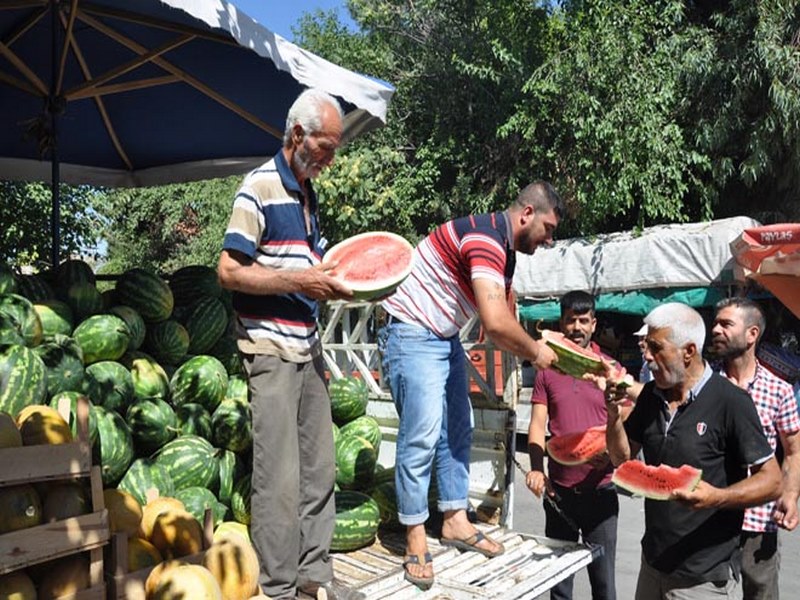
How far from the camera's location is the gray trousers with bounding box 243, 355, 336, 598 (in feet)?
10.1

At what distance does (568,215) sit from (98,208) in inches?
532

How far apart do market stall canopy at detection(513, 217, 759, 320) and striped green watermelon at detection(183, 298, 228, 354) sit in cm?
715

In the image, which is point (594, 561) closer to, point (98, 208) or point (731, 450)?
point (731, 450)

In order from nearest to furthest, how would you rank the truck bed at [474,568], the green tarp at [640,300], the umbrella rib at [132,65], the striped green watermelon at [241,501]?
the truck bed at [474,568]
the striped green watermelon at [241,501]
the umbrella rib at [132,65]
the green tarp at [640,300]

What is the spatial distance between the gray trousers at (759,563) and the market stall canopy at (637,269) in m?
7.40

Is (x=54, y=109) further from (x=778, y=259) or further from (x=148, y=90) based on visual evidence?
(x=778, y=259)

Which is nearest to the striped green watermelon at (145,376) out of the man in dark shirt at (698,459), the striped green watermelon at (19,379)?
the striped green watermelon at (19,379)

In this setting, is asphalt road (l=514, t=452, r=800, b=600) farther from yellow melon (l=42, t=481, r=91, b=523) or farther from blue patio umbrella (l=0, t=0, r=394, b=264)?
blue patio umbrella (l=0, t=0, r=394, b=264)

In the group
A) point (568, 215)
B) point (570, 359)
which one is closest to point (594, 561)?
point (570, 359)

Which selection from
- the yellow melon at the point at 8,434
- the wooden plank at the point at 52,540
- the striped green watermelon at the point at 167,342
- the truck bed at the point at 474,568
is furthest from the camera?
the striped green watermelon at the point at 167,342

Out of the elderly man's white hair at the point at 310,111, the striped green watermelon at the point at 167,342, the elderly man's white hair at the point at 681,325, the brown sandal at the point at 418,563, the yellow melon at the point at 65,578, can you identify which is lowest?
the brown sandal at the point at 418,563

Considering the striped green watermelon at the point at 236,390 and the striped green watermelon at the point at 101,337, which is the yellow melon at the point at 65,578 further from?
the striped green watermelon at the point at 236,390

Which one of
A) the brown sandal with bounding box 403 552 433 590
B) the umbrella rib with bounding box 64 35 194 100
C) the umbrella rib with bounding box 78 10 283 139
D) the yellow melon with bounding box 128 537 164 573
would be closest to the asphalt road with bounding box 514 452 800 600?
the brown sandal with bounding box 403 552 433 590

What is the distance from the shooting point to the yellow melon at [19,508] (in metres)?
2.45
